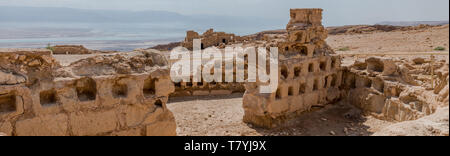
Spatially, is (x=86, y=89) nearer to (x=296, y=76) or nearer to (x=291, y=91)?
(x=291, y=91)

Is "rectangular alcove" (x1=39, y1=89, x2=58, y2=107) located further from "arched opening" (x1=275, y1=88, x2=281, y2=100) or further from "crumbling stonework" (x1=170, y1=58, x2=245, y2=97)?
"crumbling stonework" (x1=170, y1=58, x2=245, y2=97)

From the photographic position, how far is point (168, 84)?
5469 millimetres

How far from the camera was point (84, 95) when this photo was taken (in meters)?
4.88

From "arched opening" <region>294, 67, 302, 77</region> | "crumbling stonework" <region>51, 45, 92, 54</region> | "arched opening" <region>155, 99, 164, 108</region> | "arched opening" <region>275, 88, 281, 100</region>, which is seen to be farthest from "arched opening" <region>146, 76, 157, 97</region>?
"crumbling stonework" <region>51, 45, 92, 54</region>

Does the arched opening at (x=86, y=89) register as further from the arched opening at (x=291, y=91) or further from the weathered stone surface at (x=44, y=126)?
the arched opening at (x=291, y=91)

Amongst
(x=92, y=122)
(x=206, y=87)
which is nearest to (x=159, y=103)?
(x=92, y=122)

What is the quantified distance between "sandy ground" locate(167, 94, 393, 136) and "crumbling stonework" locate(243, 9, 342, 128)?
0.36 meters

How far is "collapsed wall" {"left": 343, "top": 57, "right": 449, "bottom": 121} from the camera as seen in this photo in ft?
27.6

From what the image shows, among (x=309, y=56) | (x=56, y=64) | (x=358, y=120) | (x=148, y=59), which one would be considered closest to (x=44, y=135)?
(x=56, y=64)

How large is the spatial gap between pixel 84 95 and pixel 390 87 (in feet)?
28.2

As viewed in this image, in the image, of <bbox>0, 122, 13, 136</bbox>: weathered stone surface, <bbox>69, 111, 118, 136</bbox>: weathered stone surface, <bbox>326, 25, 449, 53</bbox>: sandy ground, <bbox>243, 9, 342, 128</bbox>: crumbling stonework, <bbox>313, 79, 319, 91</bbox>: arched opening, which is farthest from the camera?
<bbox>326, 25, 449, 53</bbox>: sandy ground
